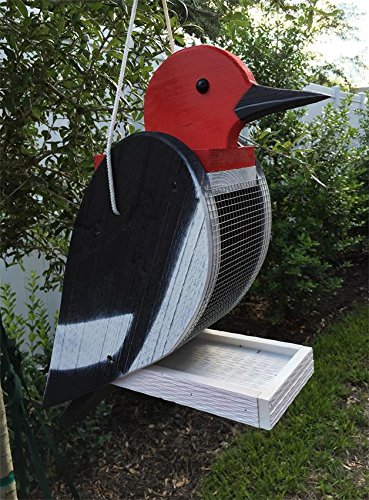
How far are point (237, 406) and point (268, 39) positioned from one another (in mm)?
2928

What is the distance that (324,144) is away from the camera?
3160 mm

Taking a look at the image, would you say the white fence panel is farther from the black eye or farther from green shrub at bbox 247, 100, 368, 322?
the black eye

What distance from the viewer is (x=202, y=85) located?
2.33ft

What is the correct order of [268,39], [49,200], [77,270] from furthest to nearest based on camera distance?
[268,39] → [49,200] → [77,270]

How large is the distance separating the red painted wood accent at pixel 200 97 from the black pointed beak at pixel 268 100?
0.01 metres

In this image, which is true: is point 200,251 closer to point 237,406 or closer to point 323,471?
point 237,406

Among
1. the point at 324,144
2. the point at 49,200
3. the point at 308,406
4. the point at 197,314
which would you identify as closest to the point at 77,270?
→ the point at 197,314

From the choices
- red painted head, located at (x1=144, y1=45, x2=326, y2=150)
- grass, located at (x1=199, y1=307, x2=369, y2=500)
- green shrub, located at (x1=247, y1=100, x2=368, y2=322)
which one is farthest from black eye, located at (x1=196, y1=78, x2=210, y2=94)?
green shrub, located at (x1=247, y1=100, x2=368, y2=322)

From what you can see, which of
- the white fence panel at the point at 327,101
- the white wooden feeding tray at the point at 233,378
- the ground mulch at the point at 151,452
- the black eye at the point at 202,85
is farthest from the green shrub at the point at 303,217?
the black eye at the point at 202,85

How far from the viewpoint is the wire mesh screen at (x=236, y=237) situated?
731 millimetres


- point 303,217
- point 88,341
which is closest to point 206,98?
point 88,341

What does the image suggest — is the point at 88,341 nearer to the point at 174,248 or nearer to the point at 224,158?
the point at 174,248

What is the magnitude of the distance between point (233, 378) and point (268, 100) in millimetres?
440

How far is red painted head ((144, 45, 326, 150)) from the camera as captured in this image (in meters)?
0.69
